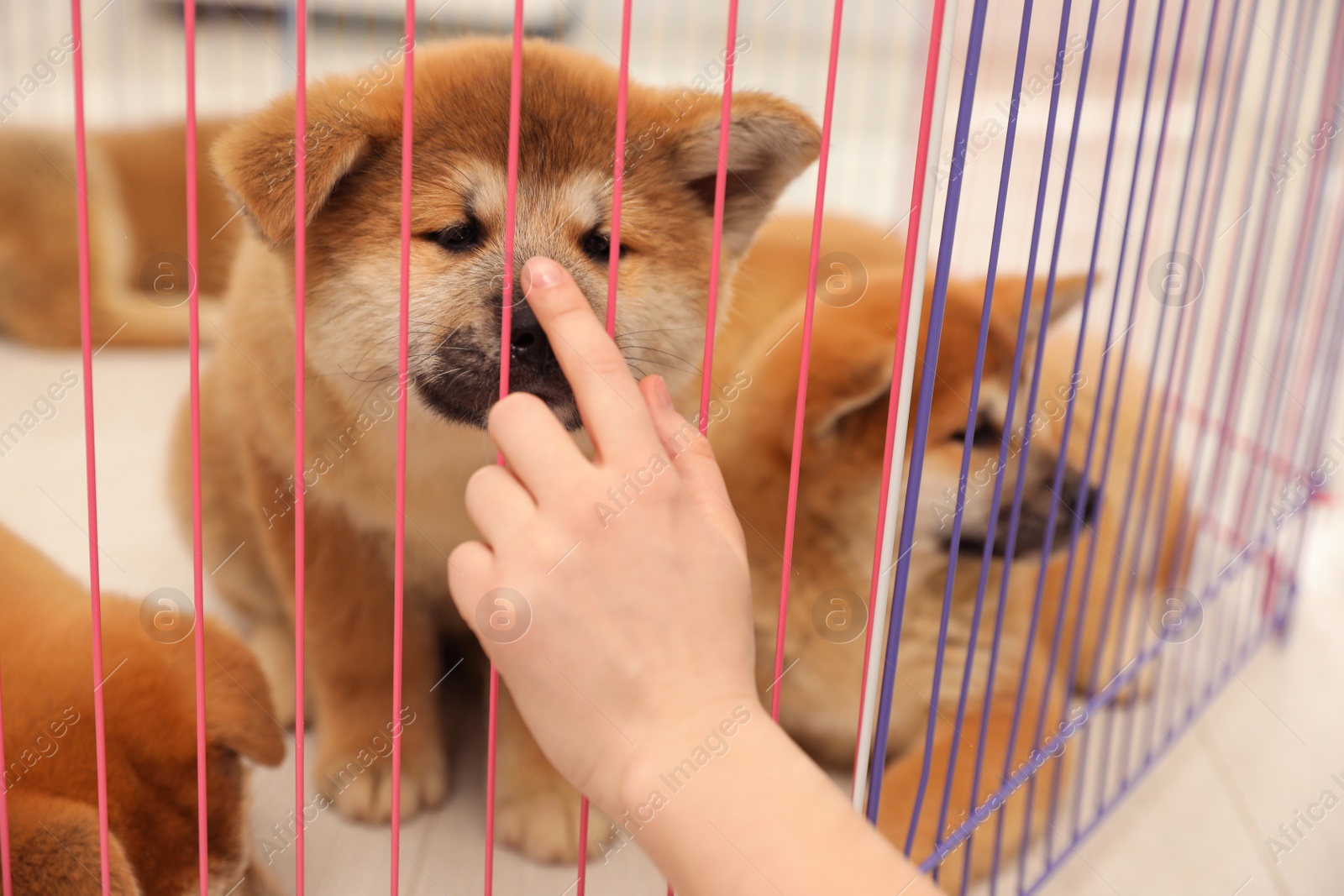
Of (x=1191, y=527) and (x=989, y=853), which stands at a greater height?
(x=1191, y=527)

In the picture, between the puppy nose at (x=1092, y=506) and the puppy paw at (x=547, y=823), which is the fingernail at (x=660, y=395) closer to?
the puppy paw at (x=547, y=823)

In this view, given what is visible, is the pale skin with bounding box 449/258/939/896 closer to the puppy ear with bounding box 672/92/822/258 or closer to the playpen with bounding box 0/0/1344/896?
the playpen with bounding box 0/0/1344/896

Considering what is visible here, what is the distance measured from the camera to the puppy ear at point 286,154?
61cm

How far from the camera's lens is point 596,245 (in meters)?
0.72

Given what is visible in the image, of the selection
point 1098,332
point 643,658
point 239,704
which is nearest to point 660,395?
point 643,658

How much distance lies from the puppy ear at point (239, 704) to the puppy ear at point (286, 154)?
11.1 inches

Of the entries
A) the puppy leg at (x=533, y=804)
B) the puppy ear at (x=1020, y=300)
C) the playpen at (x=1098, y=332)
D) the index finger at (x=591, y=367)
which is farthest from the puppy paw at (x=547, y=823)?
the puppy ear at (x=1020, y=300)

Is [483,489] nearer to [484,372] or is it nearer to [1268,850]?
[484,372]

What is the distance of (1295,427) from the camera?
57.4 inches

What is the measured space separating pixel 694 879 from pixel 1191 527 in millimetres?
1210

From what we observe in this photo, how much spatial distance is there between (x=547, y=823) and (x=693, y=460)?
424mm

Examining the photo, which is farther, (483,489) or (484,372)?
(484,372)

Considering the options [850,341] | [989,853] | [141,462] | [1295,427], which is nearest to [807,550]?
[850,341]

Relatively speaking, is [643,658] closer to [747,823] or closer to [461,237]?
[747,823]
